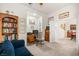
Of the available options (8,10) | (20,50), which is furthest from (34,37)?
(8,10)

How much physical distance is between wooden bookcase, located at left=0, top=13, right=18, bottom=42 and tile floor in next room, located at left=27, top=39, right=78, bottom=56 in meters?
0.38

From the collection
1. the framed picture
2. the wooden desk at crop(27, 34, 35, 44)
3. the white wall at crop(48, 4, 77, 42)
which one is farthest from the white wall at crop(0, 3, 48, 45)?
the framed picture

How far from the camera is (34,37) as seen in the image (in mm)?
2412

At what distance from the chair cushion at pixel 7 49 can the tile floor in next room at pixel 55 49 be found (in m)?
0.31

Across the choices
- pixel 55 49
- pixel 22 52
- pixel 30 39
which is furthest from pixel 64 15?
pixel 22 52

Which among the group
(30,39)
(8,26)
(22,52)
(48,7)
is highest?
(48,7)

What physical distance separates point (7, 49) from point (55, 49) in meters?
0.85

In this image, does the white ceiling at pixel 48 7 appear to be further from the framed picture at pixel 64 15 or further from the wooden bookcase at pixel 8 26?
the wooden bookcase at pixel 8 26

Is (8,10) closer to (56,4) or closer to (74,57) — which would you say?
(56,4)

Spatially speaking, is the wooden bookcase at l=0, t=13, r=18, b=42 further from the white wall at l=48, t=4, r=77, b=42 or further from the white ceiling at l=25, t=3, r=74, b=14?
the white wall at l=48, t=4, r=77, b=42

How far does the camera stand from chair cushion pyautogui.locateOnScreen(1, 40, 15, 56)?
223 centimetres

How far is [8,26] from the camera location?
2451 millimetres

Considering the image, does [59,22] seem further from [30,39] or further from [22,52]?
[22,52]

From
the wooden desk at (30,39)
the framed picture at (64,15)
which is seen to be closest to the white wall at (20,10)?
the wooden desk at (30,39)
